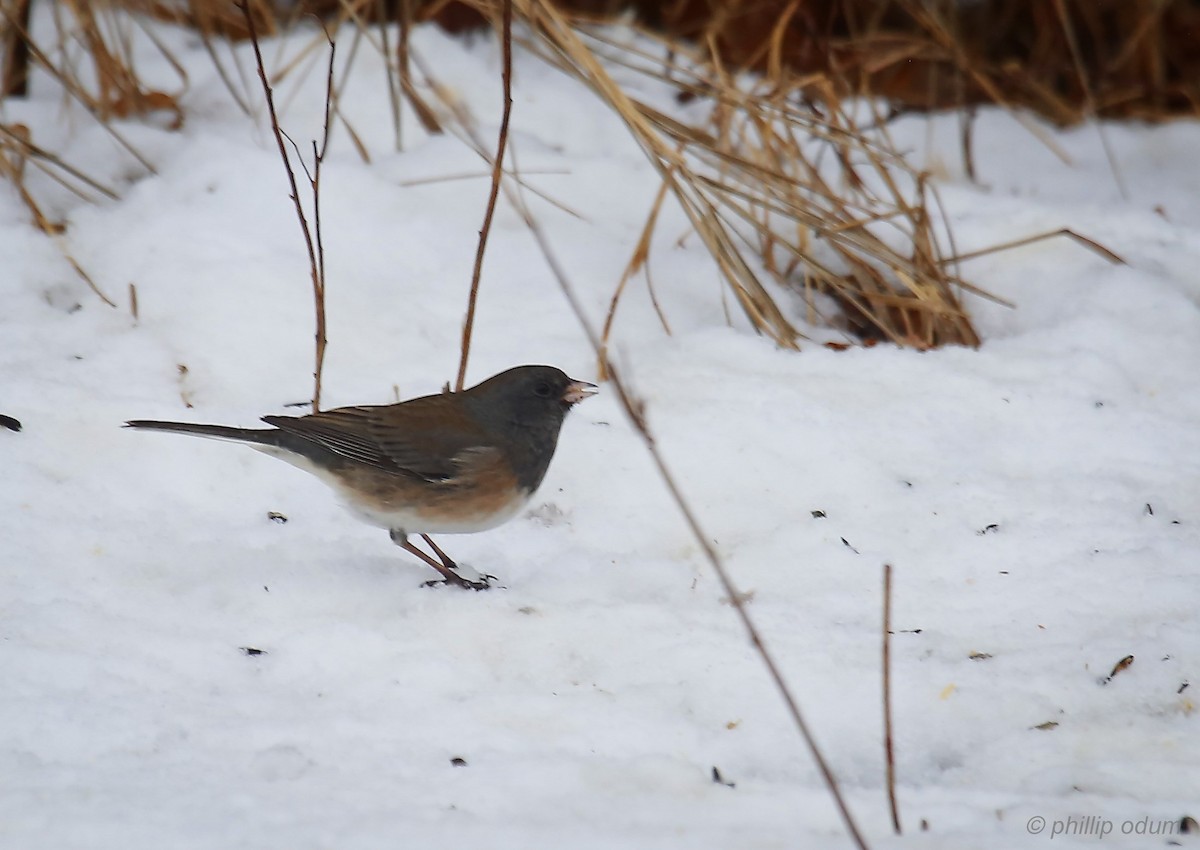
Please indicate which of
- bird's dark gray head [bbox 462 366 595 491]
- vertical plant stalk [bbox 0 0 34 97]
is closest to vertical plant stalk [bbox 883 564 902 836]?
bird's dark gray head [bbox 462 366 595 491]

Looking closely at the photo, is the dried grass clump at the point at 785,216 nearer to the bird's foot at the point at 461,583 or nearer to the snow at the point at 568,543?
the snow at the point at 568,543

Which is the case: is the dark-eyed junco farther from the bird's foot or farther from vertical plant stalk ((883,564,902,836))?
vertical plant stalk ((883,564,902,836))

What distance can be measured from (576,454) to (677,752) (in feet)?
4.68

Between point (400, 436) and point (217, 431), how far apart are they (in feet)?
1.50

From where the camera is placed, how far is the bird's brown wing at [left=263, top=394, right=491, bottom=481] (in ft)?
10.3

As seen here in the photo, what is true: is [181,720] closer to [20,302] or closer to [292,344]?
[292,344]

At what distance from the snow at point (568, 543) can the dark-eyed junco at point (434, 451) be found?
178mm

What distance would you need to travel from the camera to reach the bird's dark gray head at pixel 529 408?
10.6 ft

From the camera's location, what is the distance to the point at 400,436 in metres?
3.22

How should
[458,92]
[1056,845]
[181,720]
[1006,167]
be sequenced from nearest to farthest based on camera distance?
[1056,845] → [181,720] → [458,92] → [1006,167]

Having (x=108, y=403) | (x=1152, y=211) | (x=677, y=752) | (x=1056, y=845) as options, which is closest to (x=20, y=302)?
(x=108, y=403)

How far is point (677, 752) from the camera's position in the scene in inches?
95.3

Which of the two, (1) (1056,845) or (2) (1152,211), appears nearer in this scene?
(1) (1056,845)

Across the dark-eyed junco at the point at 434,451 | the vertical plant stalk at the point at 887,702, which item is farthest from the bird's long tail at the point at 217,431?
the vertical plant stalk at the point at 887,702
